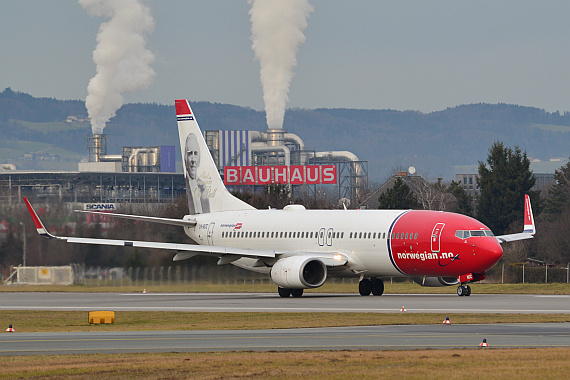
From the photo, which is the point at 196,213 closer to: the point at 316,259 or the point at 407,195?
the point at 316,259

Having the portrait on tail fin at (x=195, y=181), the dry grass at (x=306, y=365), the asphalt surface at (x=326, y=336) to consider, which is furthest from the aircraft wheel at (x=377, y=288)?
the dry grass at (x=306, y=365)

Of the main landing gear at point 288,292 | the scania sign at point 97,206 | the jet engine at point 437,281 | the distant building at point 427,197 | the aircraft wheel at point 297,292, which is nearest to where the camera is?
the jet engine at point 437,281

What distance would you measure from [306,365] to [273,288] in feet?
123

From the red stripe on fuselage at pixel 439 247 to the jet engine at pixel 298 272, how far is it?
361cm

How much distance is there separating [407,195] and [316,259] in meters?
53.7

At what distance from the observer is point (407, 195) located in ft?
327

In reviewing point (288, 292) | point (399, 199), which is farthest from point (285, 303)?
point (399, 199)

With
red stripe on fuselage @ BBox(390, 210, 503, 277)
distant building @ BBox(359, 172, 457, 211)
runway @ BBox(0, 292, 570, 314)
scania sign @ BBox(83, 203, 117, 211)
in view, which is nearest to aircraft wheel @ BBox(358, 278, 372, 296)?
runway @ BBox(0, 292, 570, 314)

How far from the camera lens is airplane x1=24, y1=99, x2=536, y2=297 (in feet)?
146

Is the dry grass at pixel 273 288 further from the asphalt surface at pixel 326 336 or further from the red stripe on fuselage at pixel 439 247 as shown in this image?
the asphalt surface at pixel 326 336

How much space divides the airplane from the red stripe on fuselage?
0.14ft

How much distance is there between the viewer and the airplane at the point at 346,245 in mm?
44375

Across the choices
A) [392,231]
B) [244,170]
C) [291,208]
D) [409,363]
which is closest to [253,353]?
[409,363]

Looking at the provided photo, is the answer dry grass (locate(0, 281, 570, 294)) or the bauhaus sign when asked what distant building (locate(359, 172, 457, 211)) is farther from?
dry grass (locate(0, 281, 570, 294))
